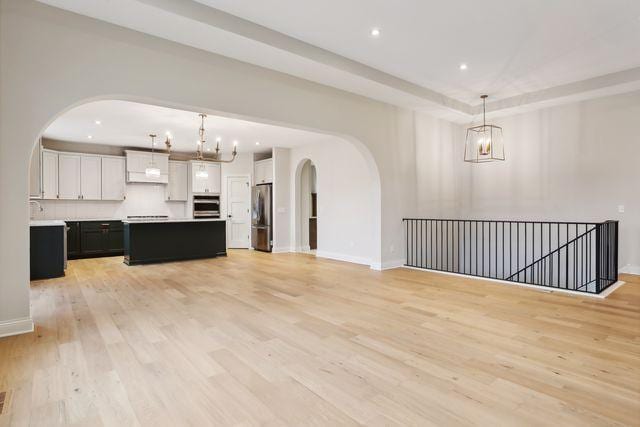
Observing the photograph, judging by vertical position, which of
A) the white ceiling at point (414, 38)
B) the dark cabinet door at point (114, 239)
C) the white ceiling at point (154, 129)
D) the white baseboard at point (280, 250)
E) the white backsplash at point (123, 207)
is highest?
the white ceiling at point (414, 38)

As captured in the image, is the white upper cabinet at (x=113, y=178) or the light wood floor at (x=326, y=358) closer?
the light wood floor at (x=326, y=358)

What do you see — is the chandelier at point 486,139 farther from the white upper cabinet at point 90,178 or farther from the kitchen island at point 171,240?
the white upper cabinet at point 90,178

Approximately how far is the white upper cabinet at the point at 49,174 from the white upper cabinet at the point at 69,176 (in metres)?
0.08

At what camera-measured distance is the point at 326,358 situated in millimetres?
2633

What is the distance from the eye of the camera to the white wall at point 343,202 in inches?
286

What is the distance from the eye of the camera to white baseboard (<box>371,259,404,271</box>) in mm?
6309

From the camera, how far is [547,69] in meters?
5.11

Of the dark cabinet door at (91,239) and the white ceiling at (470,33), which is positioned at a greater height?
the white ceiling at (470,33)

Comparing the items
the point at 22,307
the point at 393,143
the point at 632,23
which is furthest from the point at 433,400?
the point at 393,143

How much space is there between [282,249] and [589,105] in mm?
7248

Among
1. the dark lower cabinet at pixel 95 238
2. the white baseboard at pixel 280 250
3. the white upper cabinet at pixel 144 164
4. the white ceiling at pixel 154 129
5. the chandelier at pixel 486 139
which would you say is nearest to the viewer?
the white ceiling at pixel 154 129

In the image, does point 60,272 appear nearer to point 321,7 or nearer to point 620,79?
point 321,7

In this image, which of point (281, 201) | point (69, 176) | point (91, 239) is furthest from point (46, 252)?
point (281, 201)

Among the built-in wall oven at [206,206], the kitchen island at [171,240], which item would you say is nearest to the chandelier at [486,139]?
the kitchen island at [171,240]
